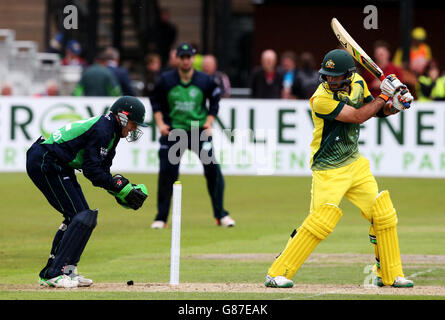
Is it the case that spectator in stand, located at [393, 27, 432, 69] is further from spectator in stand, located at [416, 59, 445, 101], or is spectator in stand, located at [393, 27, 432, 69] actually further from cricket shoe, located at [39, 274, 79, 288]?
cricket shoe, located at [39, 274, 79, 288]

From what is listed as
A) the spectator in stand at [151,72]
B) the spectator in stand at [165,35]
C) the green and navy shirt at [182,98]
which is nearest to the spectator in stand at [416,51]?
the spectator in stand at [151,72]

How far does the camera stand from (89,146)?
9625 millimetres

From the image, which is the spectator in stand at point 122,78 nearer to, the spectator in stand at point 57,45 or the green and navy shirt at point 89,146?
the spectator in stand at point 57,45

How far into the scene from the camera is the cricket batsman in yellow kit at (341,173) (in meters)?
9.59

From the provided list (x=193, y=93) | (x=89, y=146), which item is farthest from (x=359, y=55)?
(x=193, y=93)

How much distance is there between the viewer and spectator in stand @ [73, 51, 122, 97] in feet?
67.6

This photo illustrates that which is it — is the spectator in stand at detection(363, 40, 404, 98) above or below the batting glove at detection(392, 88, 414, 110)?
above

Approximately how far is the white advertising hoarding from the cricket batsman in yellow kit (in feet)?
33.7

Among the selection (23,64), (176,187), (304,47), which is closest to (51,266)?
(176,187)

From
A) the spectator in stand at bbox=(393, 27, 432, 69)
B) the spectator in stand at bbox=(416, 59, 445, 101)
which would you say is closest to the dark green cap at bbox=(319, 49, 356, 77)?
the spectator in stand at bbox=(416, 59, 445, 101)

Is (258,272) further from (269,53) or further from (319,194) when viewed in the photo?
(269,53)

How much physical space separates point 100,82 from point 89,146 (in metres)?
11.1

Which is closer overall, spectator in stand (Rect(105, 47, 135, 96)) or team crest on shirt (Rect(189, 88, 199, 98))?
team crest on shirt (Rect(189, 88, 199, 98))
